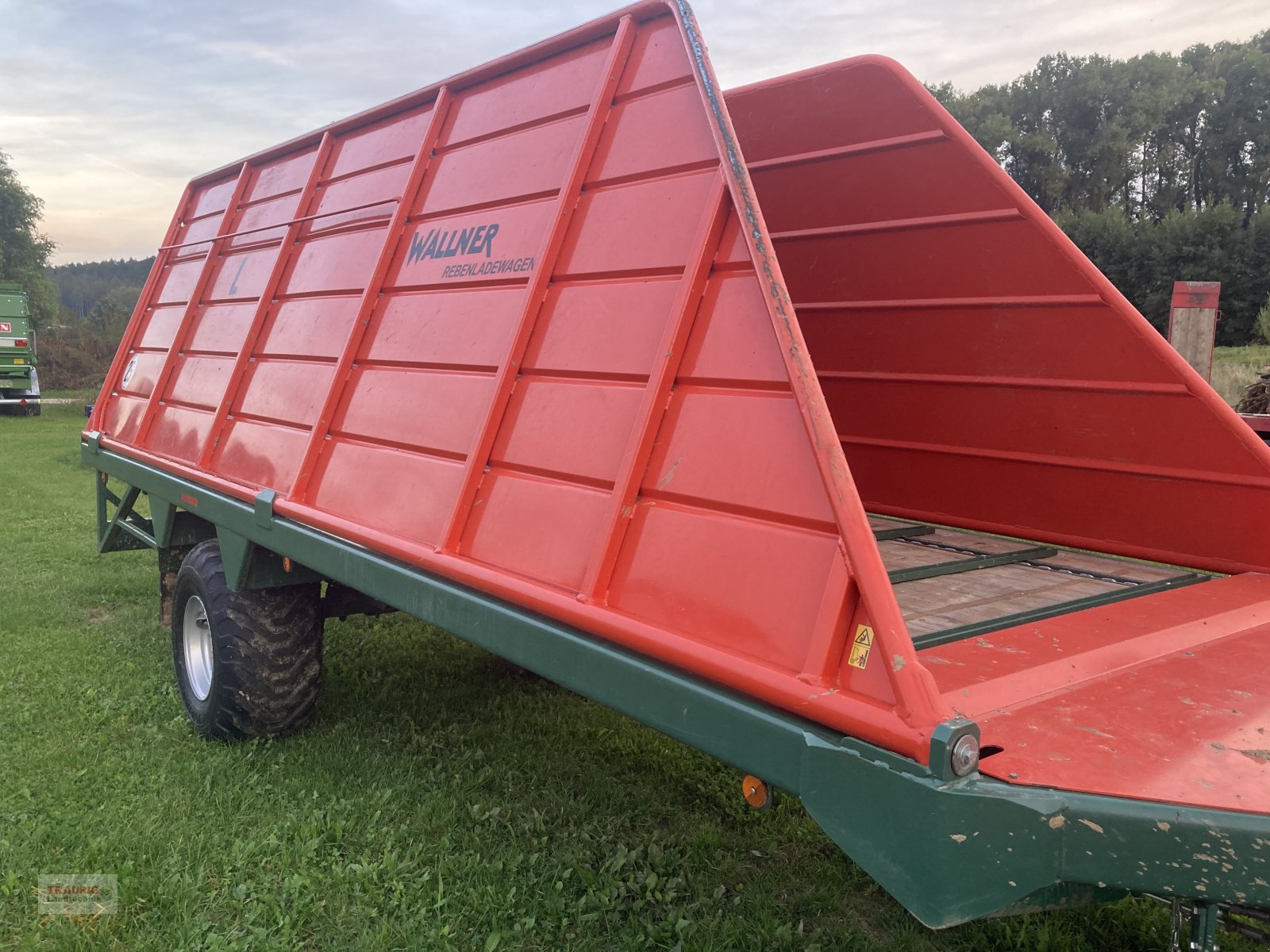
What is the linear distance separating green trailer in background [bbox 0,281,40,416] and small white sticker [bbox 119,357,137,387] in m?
20.7

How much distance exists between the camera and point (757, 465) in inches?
77.0

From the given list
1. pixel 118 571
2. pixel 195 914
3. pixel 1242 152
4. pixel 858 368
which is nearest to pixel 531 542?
pixel 195 914

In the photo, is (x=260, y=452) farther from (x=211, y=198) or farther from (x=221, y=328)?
(x=211, y=198)

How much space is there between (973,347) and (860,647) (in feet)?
7.88

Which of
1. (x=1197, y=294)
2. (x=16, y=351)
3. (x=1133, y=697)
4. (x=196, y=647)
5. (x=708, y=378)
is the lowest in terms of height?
(x=196, y=647)

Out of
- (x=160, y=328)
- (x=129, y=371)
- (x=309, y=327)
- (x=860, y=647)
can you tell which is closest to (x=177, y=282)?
(x=160, y=328)

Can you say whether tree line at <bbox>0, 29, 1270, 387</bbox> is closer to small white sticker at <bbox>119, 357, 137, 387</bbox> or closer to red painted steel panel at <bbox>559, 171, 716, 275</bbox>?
small white sticker at <bbox>119, 357, 137, 387</bbox>

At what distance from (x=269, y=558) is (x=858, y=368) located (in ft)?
8.66

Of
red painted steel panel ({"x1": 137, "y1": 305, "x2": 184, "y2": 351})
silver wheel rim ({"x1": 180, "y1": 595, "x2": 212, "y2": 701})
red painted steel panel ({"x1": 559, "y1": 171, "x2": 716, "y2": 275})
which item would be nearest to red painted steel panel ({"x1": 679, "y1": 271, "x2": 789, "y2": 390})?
red painted steel panel ({"x1": 559, "y1": 171, "x2": 716, "y2": 275})

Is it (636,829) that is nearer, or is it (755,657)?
(755,657)

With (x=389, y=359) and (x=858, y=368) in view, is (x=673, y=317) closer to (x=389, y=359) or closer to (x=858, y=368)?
(x=389, y=359)

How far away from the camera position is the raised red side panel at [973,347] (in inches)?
119

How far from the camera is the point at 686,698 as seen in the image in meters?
1.90

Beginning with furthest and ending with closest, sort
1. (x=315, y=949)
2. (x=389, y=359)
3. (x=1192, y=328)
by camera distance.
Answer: (x=1192, y=328) → (x=389, y=359) → (x=315, y=949)
